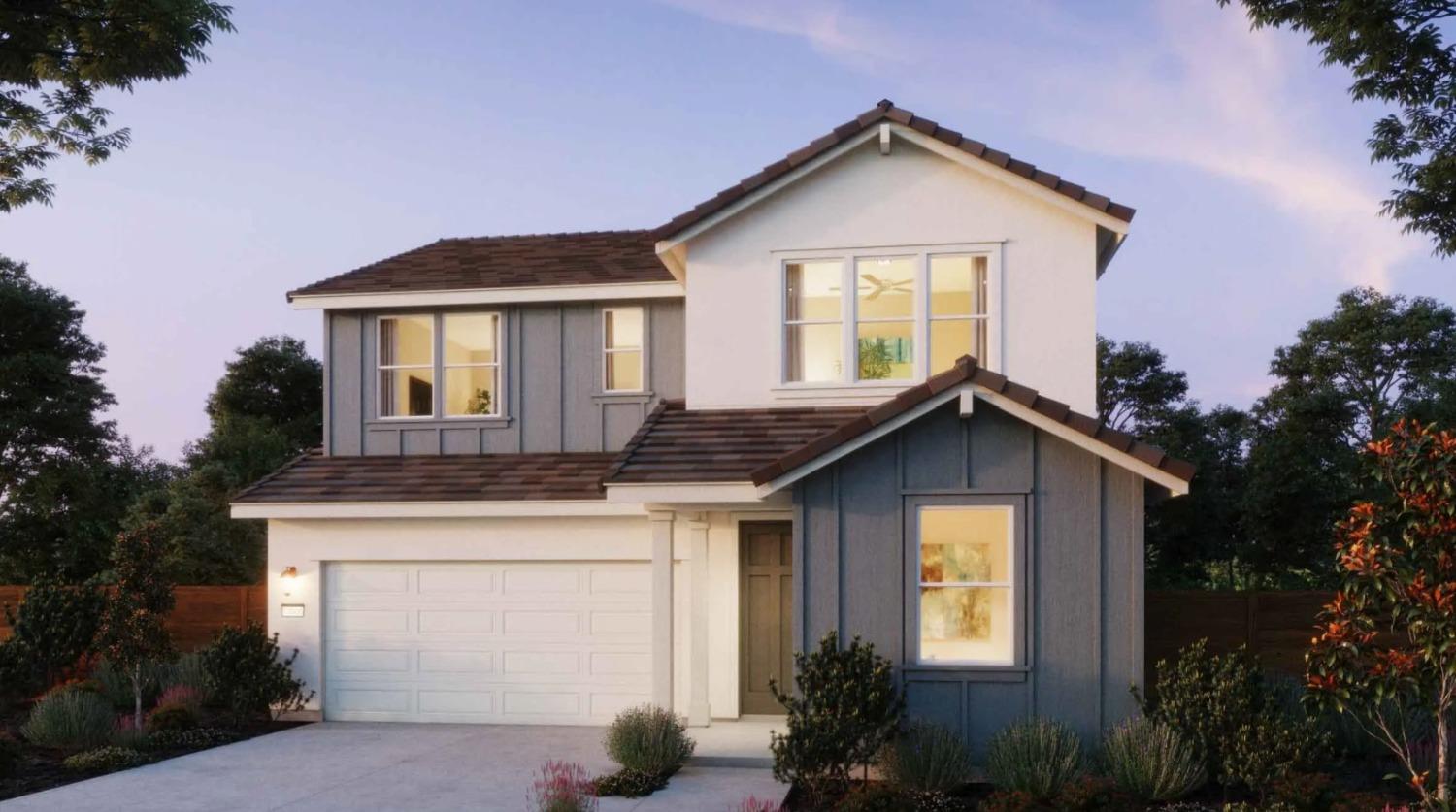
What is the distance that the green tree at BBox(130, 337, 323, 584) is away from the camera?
23.7 m

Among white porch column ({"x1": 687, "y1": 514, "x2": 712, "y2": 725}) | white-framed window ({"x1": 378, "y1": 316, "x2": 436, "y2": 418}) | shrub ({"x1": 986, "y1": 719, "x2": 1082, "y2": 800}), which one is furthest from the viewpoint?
white-framed window ({"x1": 378, "y1": 316, "x2": 436, "y2": 418})

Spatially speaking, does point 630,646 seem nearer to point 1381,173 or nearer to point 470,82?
point 470,82

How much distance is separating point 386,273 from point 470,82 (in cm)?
422

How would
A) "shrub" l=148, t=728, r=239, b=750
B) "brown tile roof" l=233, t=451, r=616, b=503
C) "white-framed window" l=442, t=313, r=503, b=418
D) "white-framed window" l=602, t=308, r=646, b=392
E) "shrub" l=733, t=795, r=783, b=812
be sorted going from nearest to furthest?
"shrub" l=733, t=795, r=783, b=812 → "shrub" l=148, t=728, r=239, b=750 → "brown tile roof" l=233, t=451, r=616, b=503 → "white-framed window" l=602, t=308, r=646, b=392 → "white-framed window" l=442, t=313, r=503, b=418

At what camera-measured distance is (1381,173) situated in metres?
15.9

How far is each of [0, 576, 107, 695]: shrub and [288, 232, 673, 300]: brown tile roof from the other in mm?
4946

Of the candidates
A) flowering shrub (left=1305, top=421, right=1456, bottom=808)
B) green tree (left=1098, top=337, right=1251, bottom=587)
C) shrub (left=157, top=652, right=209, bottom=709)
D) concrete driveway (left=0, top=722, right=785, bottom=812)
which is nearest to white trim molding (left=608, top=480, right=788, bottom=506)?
concrete driveway (left=0, top=722, right=785, bottom=812)

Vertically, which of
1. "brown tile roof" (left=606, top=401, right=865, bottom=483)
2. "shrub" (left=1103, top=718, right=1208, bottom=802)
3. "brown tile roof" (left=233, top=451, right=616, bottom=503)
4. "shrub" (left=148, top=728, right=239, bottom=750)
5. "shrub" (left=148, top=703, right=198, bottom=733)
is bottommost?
"shrub" (left=148, top=728, right=239, bottom=750)

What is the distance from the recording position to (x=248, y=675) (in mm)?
13922

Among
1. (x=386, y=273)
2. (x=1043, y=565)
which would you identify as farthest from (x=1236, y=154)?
(x=386, y=273)

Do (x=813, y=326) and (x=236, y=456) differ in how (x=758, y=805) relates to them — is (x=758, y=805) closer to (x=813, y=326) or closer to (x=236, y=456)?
(x=813, y=326)

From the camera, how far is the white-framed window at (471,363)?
15680 mm

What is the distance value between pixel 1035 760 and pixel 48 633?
12.7 metres

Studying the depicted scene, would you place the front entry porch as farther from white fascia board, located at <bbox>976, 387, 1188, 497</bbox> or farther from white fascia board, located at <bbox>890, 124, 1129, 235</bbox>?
white fascia board, located at <bbox>890, 124, 1129, 235</bbox>
